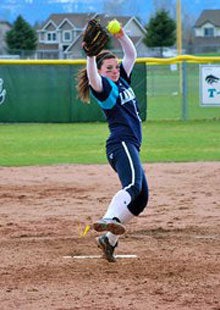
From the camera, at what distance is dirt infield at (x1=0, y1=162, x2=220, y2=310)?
20.2 feet

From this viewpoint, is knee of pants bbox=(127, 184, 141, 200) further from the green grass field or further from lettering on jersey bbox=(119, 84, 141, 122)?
the green grass field

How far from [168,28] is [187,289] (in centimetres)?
5192

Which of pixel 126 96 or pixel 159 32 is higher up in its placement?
pixel 159 32

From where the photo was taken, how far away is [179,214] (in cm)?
994

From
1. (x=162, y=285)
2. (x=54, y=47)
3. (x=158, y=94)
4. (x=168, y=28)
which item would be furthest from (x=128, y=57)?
(x=54, y=47)

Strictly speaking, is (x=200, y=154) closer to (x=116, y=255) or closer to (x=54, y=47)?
(x=116, y=255)

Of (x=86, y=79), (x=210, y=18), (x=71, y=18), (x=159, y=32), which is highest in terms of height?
(x=71, y=18)

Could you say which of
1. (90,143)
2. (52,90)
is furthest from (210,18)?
(90,143)

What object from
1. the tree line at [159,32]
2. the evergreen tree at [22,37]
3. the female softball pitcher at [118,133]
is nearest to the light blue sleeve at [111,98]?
the female softball pitcher at [118,133]

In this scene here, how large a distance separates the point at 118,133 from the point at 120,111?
19 centimetres

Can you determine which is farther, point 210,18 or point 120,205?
point 210,18

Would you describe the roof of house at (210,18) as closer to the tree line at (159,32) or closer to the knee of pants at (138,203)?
the tree line at (159,32)

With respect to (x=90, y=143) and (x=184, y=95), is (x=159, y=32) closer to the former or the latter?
(x=184, y=95)

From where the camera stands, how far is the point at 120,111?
7363 millimetres
